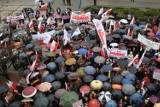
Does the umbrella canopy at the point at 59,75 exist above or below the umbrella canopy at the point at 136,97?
above

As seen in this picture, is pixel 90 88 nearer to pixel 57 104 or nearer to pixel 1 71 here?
pixel 57 104

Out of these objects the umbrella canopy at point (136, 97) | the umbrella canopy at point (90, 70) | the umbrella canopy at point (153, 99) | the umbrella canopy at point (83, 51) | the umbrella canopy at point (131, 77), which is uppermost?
the umbrella canopy at point (83, 51)

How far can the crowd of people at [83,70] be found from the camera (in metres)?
12.1

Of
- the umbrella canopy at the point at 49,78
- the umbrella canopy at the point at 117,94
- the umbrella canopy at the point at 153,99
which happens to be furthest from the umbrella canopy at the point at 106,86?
the umbrella canopy at the point at 49,78

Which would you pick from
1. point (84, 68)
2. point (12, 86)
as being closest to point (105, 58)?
point (84, 68)

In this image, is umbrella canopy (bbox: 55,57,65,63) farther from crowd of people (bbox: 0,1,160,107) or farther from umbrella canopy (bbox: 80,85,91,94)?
umbrella canopy (bbox: 80,85,91,94)

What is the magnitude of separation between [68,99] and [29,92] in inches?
79.7

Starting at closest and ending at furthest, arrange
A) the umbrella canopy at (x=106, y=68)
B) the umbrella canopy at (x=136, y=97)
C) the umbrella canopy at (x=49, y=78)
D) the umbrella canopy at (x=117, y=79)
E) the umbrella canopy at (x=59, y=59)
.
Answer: the umbrella canopy at (x=136, y=97)
the umbrella canopy at (x=117, y=79)
the umbrella canopy at (x=49, y=78)
the umbrella canopy at (x=106, y=68)
the umbrella canopy at (x=59, y=59)

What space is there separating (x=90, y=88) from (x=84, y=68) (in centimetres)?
145

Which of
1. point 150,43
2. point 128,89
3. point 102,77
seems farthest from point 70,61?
point 150,43

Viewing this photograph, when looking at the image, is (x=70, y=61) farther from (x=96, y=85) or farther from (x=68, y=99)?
(x=68, y=99)

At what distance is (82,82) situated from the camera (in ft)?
44.2

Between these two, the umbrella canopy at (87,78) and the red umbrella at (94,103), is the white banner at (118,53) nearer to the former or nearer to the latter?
the umbrella canopy at (87,78)

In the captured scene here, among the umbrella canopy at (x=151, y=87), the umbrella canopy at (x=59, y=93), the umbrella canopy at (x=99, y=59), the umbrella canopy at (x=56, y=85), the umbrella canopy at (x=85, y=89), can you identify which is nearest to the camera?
the umbrella canopy at (x=59, y=93)
